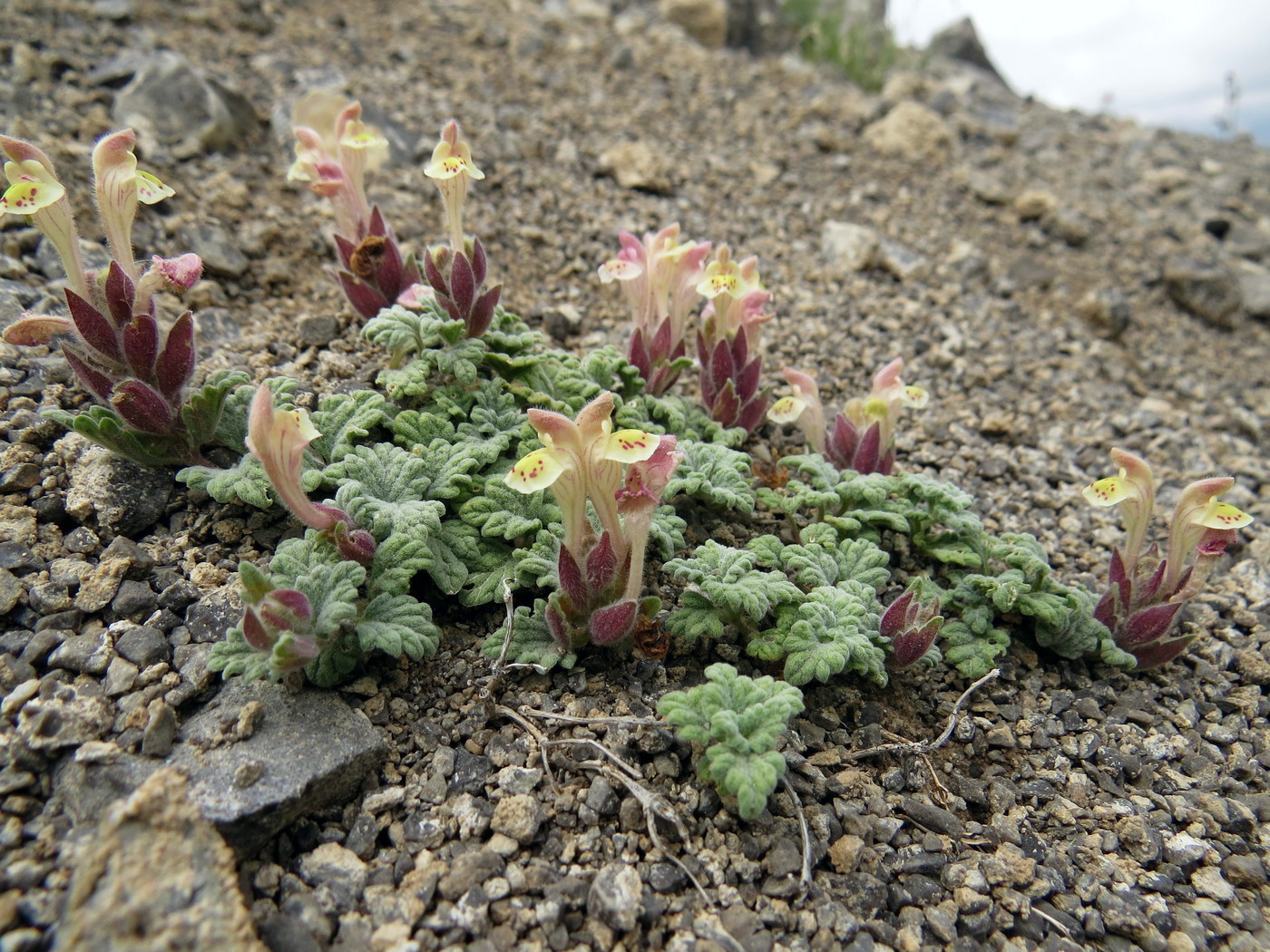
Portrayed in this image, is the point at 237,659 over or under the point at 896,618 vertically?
over

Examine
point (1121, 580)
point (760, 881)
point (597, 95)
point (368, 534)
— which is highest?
point (597, 95)

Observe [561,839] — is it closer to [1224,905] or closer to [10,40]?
[1224,905]

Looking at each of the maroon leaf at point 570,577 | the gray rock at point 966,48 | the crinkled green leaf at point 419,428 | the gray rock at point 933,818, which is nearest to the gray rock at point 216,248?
the crinkled green leaf at point 419,428

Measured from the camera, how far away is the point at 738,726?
6.70 feet

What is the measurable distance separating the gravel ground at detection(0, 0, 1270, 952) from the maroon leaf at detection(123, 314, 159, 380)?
12.4 inches

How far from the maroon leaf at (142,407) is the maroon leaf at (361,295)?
3.15 feet

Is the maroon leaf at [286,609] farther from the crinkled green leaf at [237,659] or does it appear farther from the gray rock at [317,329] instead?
the gray rock at [317,329]

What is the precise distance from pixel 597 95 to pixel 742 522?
4.19 metres

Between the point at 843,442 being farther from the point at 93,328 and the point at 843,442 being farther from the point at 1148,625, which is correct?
the point at 93,328

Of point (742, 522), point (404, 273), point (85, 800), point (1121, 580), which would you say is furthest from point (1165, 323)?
point (85, 800)

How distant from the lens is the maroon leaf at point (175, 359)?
2561 mm

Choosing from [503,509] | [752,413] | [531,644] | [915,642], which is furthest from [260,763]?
[752,413]

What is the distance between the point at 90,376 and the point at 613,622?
1.83m

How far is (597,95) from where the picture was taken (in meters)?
5.87
